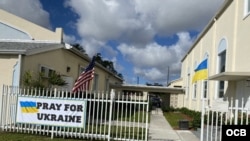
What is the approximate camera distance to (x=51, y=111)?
42.1ft

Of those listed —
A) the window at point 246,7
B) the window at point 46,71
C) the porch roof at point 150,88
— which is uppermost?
the window at point 246,7

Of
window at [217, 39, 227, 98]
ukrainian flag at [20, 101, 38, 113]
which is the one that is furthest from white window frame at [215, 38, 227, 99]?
ukrainian flag at [20, 101, 38, 113]

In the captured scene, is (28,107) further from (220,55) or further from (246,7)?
(220,55)

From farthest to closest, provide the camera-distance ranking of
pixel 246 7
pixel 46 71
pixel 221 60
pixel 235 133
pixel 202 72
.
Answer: pixel 202 72
pixel 221 60
pixel 46 71
pixel 246 7
pixel 235 133

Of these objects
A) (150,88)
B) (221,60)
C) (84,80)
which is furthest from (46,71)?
(150,88)

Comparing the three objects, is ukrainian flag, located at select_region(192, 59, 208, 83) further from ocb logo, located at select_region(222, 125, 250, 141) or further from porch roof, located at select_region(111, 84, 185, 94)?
porch roof, located at select_region(111, 84, 185, 94)

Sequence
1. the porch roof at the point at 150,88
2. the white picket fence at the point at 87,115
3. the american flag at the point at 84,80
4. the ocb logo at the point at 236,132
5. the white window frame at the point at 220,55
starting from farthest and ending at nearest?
the porch roof at the point at 150,88 < the white window frame at the point at 220,55 < the american flag at the point at 84,80 < the white picket fence at the point at 87,115 < the ocb logo at the point at 236,132

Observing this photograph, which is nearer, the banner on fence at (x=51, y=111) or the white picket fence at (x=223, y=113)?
the white picket fence at (x=223, y=113)

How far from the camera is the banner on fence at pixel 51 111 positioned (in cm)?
1256

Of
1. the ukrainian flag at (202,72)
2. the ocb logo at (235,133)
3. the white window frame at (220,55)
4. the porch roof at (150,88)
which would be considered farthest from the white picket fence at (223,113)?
the porch roof at (150,88)

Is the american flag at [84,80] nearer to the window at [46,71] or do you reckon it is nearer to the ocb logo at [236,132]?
the window at [46,71]

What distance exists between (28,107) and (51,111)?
926 millimetres

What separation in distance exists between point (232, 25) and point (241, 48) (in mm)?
2130

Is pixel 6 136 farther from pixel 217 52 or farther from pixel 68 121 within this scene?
pixel 217 52
